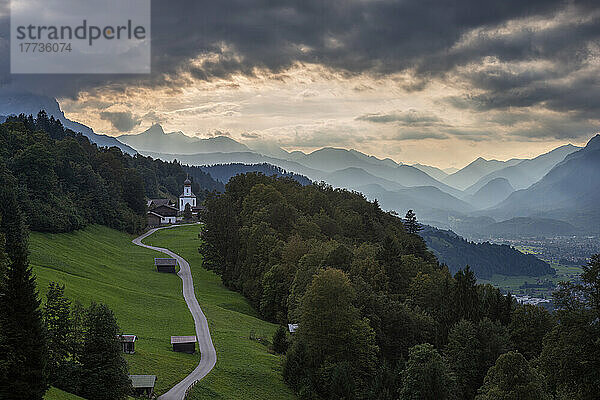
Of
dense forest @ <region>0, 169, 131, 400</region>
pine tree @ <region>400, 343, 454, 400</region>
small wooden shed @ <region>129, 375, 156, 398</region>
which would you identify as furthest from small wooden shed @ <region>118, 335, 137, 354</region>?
pine tree @ <region>400, 343, 454, 400</region>

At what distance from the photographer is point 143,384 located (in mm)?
30188

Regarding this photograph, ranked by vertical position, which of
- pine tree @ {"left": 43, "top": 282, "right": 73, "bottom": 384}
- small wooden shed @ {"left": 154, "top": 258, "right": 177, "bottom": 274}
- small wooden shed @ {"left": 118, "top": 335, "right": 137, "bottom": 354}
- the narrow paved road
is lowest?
the narrow paved road

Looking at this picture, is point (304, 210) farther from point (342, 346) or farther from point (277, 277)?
point (342, 346)

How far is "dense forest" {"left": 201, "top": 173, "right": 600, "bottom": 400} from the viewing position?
26.3m

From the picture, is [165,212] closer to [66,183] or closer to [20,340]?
[66,183]

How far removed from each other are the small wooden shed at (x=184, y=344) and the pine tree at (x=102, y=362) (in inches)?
534

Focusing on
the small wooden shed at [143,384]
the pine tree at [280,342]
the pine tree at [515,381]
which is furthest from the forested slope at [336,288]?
the small wooden shed at [143,384]

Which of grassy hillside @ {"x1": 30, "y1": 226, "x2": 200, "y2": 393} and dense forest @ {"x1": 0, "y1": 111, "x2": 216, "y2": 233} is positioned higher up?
dense forest @ {"x1": 0, "y1": 111, "x2": 216, "y2": 233}

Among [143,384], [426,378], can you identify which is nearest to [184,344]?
[143,384]

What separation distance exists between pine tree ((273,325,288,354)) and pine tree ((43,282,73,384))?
24.9m

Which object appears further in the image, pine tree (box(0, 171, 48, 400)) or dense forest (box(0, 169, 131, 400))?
dense forest (box(0, 169, 131, 400))

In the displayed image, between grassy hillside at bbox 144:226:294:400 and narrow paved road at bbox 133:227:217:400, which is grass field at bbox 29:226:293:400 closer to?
A: grassy hillside at bbox 144:226:294:400

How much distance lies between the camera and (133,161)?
628 feet

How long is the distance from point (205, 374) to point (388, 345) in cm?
1989
